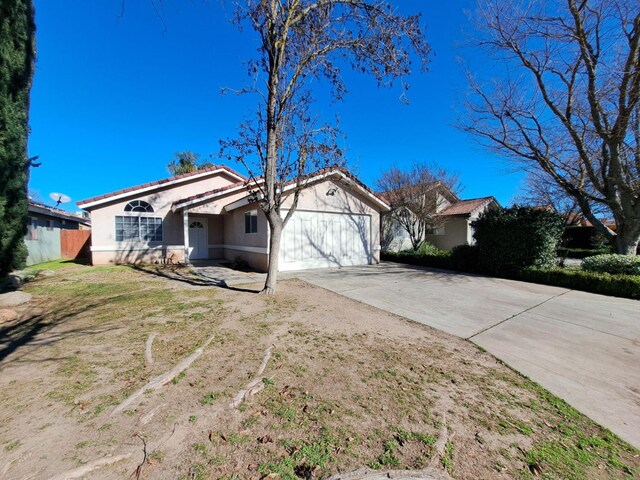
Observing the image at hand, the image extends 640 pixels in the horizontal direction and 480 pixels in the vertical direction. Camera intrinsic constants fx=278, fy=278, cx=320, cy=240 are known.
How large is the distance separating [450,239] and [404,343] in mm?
17414

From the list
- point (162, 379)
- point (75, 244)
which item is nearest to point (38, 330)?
point (162, 379)

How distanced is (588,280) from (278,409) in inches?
415

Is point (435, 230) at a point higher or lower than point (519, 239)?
higher

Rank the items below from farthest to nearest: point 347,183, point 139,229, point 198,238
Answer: point 198,238 < point 139,229 < point 347,183

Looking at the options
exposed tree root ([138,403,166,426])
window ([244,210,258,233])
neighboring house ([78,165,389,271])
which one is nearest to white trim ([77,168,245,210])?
→ neighboring house ([78,165,389,271])

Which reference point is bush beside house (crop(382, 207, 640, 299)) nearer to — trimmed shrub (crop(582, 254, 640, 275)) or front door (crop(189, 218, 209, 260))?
trimmed shrub (crop(582, 254, 640, 275))

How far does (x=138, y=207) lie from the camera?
1427 centimetres

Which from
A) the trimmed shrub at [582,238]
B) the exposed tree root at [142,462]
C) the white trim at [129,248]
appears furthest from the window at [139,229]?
the trimmed shrub at [582,238]

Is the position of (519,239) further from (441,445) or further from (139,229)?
(139,229)

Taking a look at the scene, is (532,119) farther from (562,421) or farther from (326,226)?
(562,421)

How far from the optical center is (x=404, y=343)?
4508 millimetres

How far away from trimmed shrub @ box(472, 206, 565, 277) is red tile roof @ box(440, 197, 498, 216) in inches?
303

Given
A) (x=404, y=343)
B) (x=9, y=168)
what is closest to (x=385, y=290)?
(x=404, y=343)

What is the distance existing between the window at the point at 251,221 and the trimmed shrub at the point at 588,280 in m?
10.6
